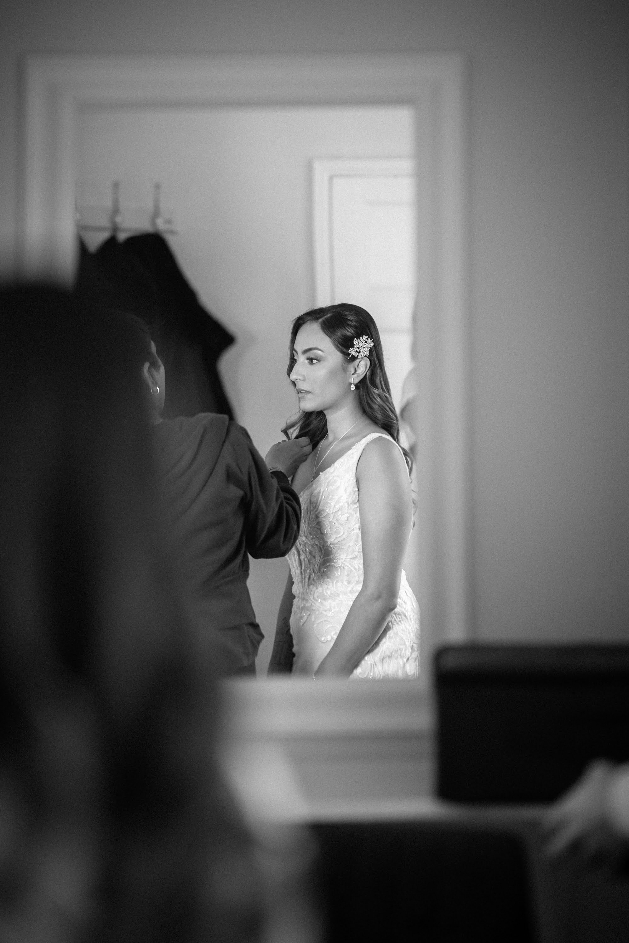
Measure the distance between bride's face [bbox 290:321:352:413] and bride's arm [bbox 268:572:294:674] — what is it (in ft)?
1.59

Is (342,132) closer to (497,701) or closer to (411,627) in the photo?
(411,627)

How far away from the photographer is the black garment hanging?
2.62 metres

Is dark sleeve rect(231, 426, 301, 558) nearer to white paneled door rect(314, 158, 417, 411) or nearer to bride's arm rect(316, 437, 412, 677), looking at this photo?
bride's arm rect(316, 437, 412, 677)

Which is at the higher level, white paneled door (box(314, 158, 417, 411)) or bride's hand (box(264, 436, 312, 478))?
white paneled door (box(314, 158, 417, 411))

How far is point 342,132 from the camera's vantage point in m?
2.64

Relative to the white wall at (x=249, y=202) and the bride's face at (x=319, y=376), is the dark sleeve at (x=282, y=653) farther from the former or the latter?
the bride's face at (x=319, y=376)

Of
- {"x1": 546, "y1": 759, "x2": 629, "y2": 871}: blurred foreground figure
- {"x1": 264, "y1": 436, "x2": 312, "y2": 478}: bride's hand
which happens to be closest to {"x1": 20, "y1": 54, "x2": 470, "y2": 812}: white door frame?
{"x1": 264, "y1": 436, "x2": 312, "y2": 478}: bride's hand

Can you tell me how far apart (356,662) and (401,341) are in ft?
2.77

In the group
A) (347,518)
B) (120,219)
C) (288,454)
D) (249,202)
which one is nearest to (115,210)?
(120,219)

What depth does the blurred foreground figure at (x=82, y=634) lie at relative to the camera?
485 mm

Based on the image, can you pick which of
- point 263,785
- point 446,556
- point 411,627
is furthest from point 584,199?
point 263,785

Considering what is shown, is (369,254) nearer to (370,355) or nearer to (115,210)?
(370,355)

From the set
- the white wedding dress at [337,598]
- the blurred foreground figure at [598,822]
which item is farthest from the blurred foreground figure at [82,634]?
the white wedding dress at [337,598]

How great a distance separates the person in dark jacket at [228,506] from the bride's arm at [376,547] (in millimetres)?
178
